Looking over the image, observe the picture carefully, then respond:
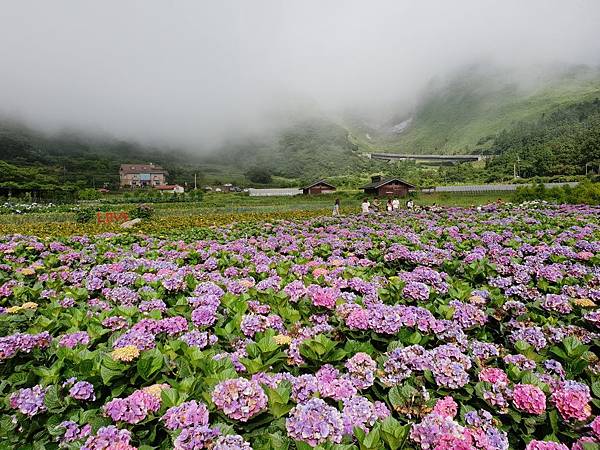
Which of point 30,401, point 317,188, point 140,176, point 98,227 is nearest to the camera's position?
point 30,401

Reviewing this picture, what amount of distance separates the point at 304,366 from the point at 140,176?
16372 cm

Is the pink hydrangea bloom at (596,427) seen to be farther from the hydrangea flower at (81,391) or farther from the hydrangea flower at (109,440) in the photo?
the hydrangea flower at (81,391)

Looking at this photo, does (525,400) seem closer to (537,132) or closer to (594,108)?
(537,132)

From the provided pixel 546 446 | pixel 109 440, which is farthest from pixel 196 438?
pixel 546 446

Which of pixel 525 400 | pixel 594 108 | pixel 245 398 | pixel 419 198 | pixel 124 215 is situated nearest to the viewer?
pixel 245 398

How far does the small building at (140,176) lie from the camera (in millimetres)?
149675

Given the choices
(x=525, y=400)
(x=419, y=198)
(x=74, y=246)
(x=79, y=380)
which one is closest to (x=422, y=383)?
(x=525, y=400)

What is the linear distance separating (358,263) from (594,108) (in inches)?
7230

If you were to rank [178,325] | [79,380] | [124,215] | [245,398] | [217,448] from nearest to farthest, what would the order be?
[217,448], [245,398], [79,380], [178,325], [124,215]

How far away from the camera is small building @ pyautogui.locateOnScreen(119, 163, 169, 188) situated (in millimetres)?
149675

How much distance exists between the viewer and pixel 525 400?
2.13 metres

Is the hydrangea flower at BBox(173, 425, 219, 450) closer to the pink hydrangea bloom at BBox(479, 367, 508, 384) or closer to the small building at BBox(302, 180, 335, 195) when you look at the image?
the pink hydrangea bloom at BBox(479, 367, 508, 384)

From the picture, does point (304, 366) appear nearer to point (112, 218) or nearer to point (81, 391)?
point (81, 391)

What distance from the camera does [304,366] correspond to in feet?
8.48
